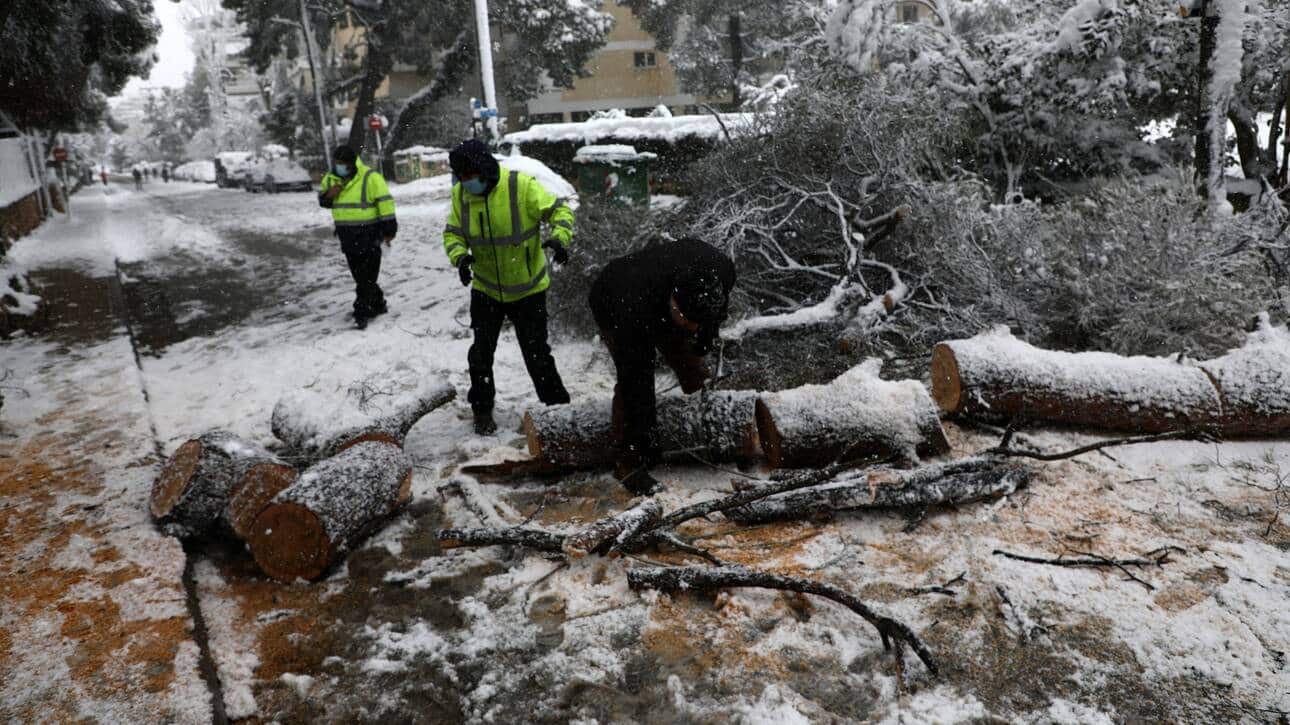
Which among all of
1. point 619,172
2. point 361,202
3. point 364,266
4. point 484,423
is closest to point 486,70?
point 619,172

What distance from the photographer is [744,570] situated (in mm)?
2672

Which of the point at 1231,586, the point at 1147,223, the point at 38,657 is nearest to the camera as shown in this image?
the point at 38,657

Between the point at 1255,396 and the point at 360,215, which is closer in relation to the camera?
the point at 1255,396

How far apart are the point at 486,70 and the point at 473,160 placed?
25.3 ft

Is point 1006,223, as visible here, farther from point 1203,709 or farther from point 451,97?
point 451,97

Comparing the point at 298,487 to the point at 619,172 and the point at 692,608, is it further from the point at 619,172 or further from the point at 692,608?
the point at 619,172

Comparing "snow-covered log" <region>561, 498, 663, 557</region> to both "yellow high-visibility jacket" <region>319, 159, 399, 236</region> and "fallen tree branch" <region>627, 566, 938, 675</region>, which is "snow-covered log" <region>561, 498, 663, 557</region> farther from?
"yellow high-visibility jacket" <region>319, 159, 399, 236</region>

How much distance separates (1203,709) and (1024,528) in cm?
100

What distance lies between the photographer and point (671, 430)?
3676mm

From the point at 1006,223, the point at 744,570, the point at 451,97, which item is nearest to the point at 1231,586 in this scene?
the point at 744,570

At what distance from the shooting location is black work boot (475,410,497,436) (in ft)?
14.4

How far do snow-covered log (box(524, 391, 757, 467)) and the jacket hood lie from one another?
1319 mm

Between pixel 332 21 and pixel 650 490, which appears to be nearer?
pixel 650 490

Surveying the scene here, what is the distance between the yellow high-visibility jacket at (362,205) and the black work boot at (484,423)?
110 inches
